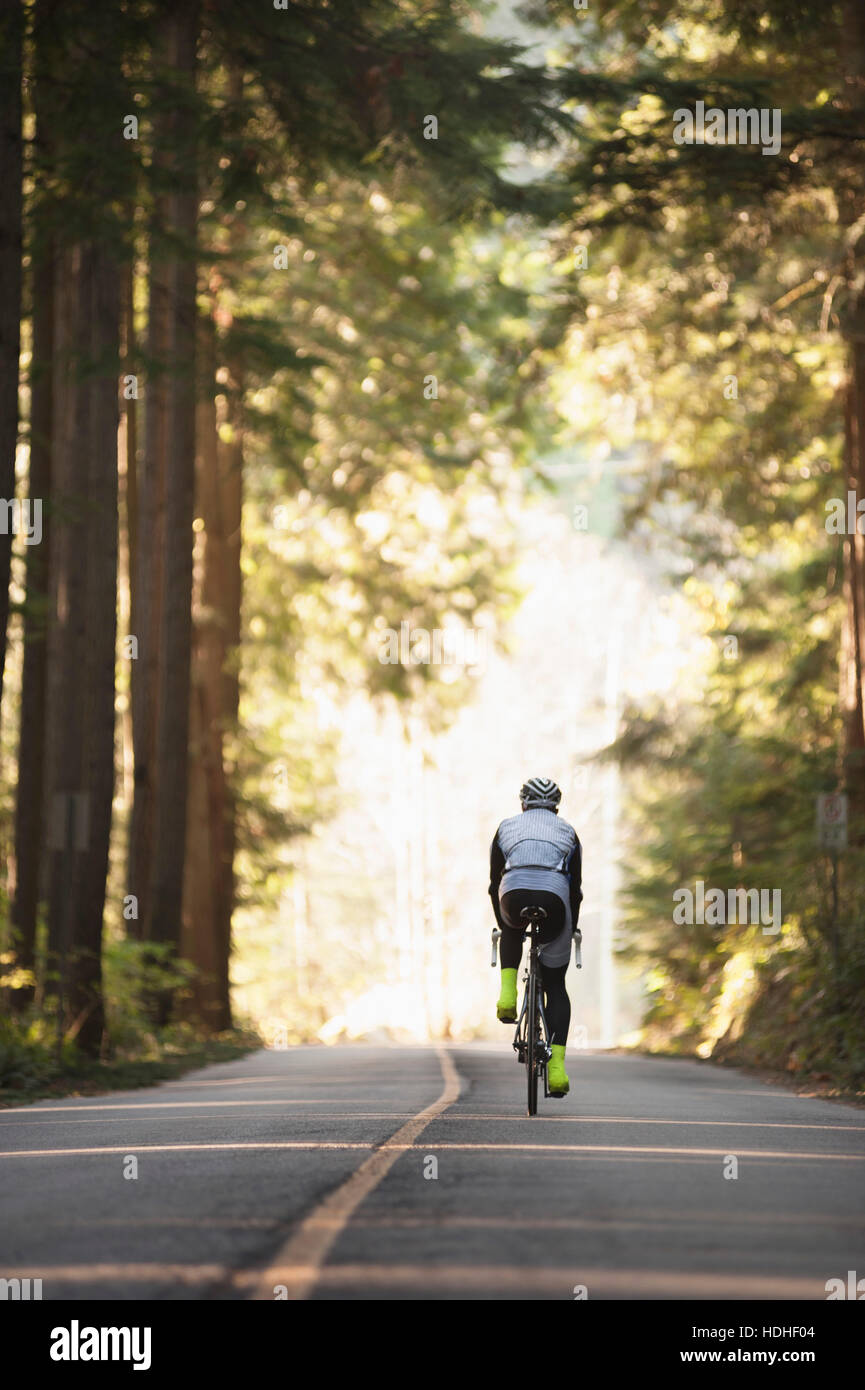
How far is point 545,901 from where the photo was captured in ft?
41.0

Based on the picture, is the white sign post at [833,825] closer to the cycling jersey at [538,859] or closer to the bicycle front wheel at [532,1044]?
the cycling jersey at [538,859]

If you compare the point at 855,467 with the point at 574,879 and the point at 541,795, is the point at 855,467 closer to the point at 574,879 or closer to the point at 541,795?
the point at 541,795

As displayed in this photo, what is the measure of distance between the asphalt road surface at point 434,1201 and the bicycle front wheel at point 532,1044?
154mm

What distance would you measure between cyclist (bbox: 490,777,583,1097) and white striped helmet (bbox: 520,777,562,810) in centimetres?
13

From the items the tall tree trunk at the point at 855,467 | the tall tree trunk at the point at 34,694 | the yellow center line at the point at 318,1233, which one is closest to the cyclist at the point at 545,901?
the yellow center line at the point at 318,1233

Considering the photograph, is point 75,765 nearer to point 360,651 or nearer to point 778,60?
point 778,60

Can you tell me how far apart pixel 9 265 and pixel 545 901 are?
8991mm

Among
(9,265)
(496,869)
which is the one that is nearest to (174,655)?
(9,265)

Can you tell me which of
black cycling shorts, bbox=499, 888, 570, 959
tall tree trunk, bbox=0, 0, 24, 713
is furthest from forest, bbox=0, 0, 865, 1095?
black cycling shorts, bbox=499, 888, 570, 959

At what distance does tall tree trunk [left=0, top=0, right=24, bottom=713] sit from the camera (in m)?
17.8

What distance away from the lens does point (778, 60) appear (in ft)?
86.7

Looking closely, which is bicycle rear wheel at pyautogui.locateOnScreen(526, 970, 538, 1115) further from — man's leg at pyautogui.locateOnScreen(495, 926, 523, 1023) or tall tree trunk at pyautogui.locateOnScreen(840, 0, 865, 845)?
tall tree trunk at pyautogui.locateOnScreen(840, 0, 865, 845)

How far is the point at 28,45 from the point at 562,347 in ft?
34.4

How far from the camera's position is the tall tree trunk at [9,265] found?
17.8 m
